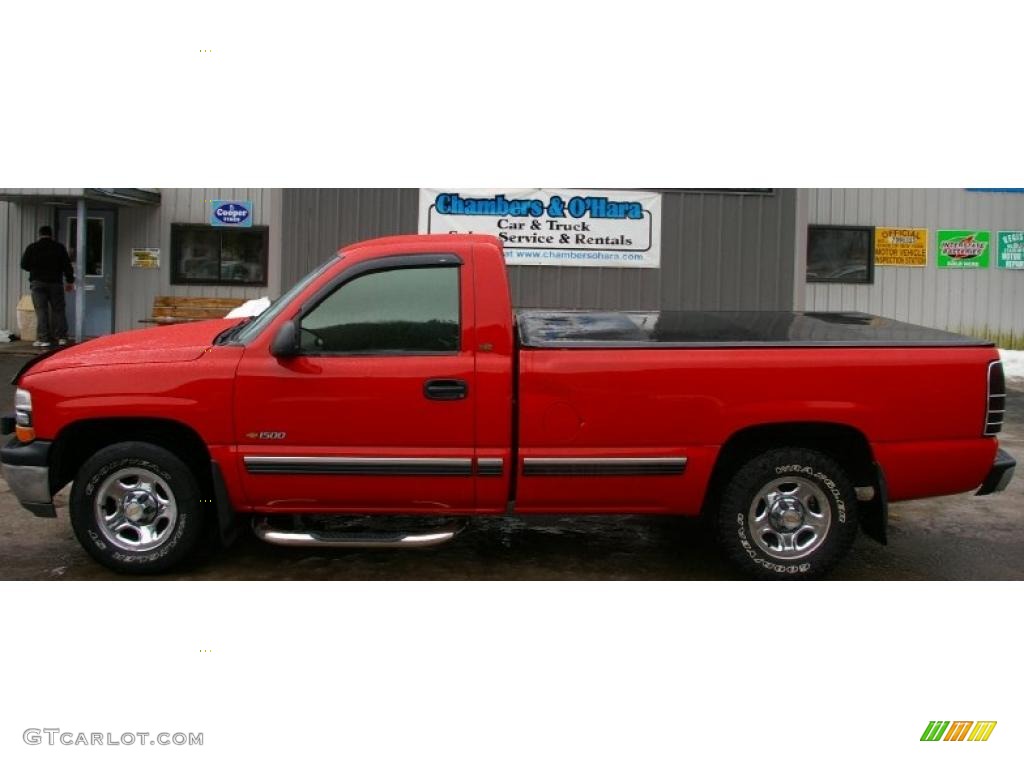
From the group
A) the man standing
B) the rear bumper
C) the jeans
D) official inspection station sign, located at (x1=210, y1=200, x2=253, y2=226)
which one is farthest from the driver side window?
official inspection station sign, located at (x1=210, y1=200, x2=253, y2=226)

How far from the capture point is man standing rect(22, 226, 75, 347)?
47.8ft

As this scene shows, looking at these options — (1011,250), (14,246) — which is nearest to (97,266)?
(14,246)

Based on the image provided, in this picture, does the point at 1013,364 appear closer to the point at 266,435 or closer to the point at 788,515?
the point at 788,515

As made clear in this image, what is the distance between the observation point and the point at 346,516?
662 centimetres

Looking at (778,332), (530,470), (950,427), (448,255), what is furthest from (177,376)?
(950,427)

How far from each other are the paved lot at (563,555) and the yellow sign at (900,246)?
33.0 feet

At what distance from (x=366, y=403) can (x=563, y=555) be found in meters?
1.61

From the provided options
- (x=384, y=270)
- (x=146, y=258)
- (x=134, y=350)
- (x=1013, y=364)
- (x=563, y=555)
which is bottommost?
(x=563, y=555)

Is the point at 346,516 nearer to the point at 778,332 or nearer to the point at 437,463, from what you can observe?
the point at 437,463

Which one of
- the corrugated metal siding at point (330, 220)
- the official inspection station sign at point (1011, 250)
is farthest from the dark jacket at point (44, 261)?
the official inspection station sign at point (1011, 250)

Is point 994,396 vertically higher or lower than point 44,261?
lower

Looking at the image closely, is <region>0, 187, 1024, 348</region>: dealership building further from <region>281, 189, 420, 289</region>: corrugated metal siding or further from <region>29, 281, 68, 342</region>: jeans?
<region>281, 189, 420, 289</region>: corrugated metal siding

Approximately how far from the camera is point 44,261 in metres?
14.6
